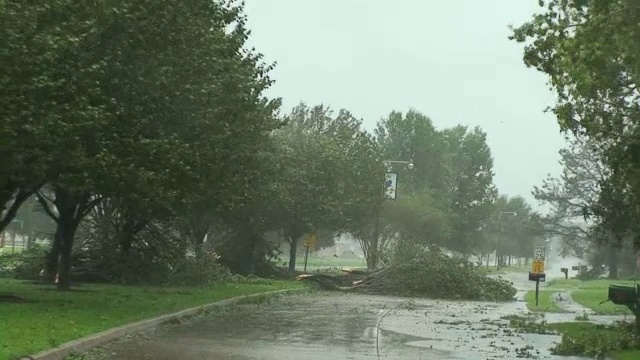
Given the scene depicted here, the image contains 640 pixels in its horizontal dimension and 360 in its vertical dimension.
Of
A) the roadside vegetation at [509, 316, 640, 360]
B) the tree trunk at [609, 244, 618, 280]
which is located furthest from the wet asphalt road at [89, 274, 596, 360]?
the tree trunk at [609, 244, 618, 280]

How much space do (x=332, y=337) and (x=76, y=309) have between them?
18.7ft

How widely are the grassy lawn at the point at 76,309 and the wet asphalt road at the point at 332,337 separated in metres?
0.91

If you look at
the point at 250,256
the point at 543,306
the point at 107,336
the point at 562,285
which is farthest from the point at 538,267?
the point at 562,285

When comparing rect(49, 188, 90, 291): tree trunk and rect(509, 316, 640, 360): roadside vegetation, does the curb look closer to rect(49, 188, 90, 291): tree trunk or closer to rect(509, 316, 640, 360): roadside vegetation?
rect(49, 188, 90, 291): tree trunk

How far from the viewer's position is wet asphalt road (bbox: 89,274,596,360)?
1425cm

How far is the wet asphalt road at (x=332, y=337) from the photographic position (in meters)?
14.3

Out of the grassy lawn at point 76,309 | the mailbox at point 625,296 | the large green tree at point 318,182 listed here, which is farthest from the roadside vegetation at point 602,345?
the large green tree at point 318,182

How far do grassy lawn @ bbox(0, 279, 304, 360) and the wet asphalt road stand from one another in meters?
0.91

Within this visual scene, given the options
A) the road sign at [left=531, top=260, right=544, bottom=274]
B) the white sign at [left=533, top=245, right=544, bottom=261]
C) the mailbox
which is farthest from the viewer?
the white sign at [left=533, top=245, right=544, bottom=261]

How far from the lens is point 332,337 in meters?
17.5

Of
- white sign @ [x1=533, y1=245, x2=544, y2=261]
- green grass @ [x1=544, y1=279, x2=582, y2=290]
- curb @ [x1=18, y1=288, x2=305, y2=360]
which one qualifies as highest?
white sign @ [x1=533, y1=245, x2=544, y2=261]

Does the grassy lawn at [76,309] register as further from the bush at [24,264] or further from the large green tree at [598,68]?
the large green tree at [598,68]

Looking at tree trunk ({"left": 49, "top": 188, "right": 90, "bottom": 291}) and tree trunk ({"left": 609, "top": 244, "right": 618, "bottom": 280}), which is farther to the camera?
tree trunk ({"left": 609, "top": 244, "right": 618, "bottom": 280})

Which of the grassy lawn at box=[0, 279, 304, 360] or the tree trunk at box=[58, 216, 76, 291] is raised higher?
the tree trunk at box=[58, 216, 76, 291]
